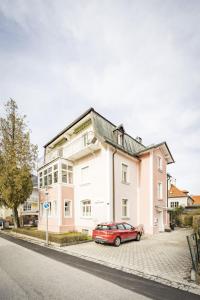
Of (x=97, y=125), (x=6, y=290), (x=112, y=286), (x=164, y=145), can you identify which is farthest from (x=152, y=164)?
(x=6, y=290)

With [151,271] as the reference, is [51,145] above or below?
above

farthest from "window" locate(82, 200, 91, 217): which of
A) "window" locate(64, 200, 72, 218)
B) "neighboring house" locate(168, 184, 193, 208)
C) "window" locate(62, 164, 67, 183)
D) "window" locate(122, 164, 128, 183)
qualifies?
"neighboring house" locate(168, 184, 193, 208)

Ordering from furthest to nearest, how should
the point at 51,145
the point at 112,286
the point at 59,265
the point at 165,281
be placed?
the point at 51,145, the point at 59,265, the point at 165,281, the point at 112,286

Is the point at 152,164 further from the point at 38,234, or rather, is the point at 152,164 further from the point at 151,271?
the point at 151,271

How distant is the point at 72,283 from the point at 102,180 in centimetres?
1167

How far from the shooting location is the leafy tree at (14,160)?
23438 mm

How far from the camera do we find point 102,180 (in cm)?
1872

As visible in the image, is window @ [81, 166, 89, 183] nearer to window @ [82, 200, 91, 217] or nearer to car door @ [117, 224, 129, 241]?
window @ [82, 200, 91, 217]

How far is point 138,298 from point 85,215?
14671mm

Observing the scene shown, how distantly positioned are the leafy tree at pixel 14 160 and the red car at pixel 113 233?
38.7 ft

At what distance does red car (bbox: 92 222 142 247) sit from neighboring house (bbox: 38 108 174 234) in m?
2.29

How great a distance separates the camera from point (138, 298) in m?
6.21

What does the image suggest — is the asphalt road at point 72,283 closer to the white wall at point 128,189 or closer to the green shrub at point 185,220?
the white wall at point 128,189

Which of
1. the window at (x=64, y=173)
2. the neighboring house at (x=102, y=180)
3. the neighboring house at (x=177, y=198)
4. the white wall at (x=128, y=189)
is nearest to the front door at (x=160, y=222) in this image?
the neighboring house at (x=102, y=180)
